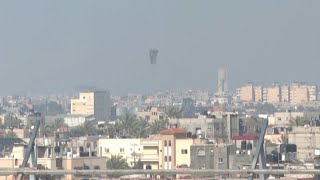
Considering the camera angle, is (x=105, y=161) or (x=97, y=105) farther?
(x=97, y=105)

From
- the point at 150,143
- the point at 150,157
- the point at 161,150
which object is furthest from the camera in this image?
the point at 150,143

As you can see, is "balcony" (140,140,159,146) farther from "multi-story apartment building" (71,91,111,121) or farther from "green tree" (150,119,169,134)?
"multi-story apartment building" (71,91,111,121)

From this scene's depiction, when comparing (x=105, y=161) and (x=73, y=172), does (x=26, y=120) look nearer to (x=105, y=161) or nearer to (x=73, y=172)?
(x=105, y=161)

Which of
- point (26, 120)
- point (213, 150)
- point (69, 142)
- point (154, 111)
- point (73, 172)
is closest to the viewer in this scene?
point (73, 172)

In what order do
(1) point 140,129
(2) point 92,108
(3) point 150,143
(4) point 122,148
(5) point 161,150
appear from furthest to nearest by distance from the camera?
(2) point 92,108
(1) point 140,129
(4) point 122,148
(3) point 150,143
(5) point 161,150

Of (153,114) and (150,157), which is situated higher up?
(153,114)

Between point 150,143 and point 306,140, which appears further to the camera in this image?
point 306,140

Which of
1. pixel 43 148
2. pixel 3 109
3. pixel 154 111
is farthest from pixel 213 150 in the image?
pixel 3 109

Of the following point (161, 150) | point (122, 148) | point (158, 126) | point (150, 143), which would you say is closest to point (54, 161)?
point (161, 150)

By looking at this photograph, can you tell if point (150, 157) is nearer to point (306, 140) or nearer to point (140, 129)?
point (306, 140)

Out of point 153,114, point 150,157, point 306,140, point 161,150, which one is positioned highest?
point 153,114

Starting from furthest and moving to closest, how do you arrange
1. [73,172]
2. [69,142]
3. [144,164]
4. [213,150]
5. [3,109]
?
[3,109] < [69,142] < [144,164] < [213,150] < [73,172]
